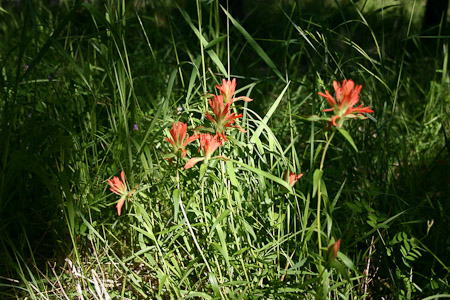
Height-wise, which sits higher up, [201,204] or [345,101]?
[345,101]

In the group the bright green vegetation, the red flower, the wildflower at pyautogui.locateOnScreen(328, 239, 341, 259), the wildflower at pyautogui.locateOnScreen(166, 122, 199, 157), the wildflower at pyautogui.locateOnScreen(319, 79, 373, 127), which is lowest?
the bright green vegetation

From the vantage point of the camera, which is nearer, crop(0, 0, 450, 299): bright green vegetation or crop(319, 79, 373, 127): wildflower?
crop(319, 79, 373, 127): wildflower

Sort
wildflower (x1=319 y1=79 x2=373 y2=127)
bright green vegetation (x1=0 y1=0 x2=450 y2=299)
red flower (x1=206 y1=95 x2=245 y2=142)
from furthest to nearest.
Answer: bright green vegetation (x1=0 y1=0 x2=450 y2=299)
red flower (x1=206 y1=95 x2=245 y2=142)
wildflower (x1=319 y1=79 x2=373 y2=127)

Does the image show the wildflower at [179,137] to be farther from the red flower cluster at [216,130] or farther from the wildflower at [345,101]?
the wildflower at [345,101]

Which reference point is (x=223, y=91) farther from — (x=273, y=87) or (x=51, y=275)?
(x=273, y=87)

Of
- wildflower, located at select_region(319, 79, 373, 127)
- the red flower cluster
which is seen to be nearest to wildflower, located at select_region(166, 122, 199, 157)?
the red flower cluster

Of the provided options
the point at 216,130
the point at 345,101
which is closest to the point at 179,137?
the point at 216,130

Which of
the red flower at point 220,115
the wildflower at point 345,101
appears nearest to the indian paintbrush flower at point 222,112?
the red flower at point 220,115

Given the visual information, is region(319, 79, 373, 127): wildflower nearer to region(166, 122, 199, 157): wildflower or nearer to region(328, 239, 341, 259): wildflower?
region(328, 239, 341, 259): wildflower

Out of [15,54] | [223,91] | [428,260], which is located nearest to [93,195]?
[223,91]

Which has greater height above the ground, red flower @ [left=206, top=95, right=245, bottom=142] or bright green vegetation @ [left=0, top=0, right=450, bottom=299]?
red flower @ [left=206, top=95, right=245, bottom=142]

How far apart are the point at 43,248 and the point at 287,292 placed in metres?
1.03

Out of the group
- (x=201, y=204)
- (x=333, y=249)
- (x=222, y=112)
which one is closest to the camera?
(x=333, y=249)

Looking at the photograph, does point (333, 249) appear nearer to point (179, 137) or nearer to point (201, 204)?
point (179, 137)
